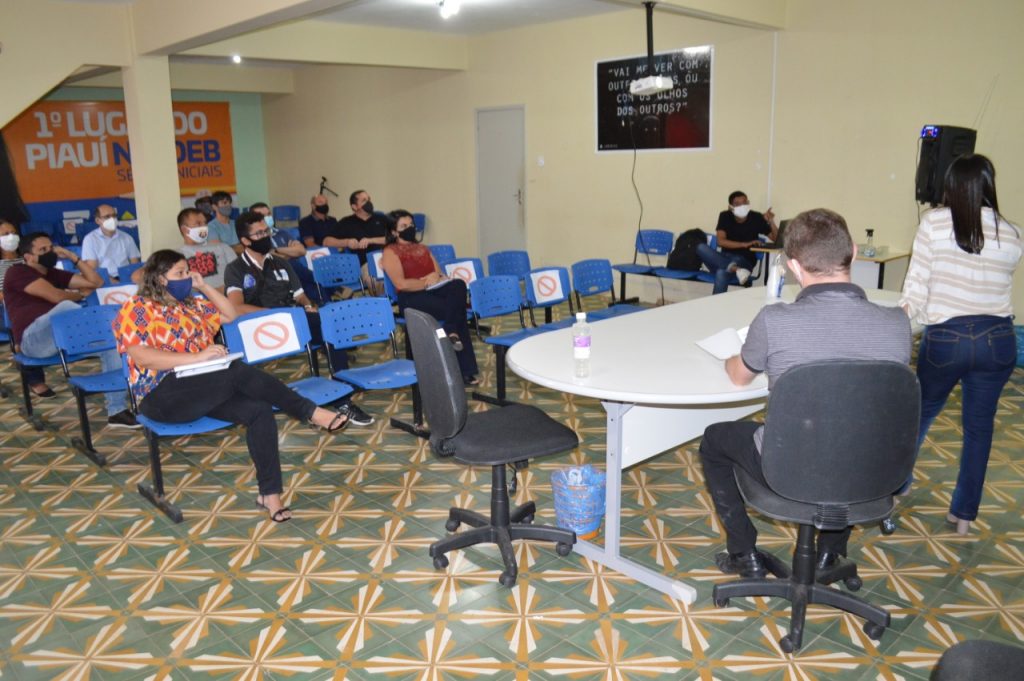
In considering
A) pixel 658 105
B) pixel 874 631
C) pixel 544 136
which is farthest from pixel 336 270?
pixel 874 631

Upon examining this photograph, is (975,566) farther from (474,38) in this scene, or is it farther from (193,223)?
(474,38)

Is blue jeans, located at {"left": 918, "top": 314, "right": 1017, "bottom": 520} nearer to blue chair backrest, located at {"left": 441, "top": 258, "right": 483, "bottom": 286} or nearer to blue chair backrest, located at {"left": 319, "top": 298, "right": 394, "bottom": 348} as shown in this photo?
blue chair backrest, located at {"left": 319, "top": 298, "right": 394, "bottom": 348}

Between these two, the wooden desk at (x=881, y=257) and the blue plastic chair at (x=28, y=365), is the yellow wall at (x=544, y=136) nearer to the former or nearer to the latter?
the wooden desk at (x=881, y=257)

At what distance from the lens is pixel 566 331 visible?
3.89 metres

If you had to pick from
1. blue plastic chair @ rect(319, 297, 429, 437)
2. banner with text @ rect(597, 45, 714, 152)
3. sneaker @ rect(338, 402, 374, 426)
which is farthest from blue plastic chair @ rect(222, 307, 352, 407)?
banner with text @ rect(597, 45, 714, 152)

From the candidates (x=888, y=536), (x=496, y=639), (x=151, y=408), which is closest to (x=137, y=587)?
(x=151, y=408)

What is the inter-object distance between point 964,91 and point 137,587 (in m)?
6.93

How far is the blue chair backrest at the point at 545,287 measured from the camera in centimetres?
579

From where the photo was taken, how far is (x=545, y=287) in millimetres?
5832

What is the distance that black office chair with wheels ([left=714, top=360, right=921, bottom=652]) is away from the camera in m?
2.36

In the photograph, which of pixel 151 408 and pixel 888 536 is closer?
pixel 888 536

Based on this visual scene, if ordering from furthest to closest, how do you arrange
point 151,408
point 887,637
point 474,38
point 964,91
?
point 474,38 → point 964,91 → point 151,408 → point 887,637

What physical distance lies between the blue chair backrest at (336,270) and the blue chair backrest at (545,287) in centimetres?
220

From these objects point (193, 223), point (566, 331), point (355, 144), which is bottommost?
point (566, 331)
